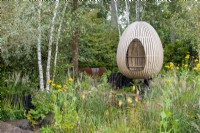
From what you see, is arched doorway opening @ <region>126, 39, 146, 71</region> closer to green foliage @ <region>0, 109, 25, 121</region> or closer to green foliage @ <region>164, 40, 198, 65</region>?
green foliage @ <region>164, 40, 198, 65</region>

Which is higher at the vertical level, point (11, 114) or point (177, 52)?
point (177, 52)

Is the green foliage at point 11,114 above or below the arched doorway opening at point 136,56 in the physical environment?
below

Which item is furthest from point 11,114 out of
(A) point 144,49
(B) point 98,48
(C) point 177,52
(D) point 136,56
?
(C) point 177,52

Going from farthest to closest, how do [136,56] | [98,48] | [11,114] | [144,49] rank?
[98,48]
[136,56]
[144,49]
[11,114]

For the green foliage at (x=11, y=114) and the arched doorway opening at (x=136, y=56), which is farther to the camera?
the arched doorway opening at (x=136, y=56)

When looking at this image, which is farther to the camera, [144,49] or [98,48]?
[98,48]

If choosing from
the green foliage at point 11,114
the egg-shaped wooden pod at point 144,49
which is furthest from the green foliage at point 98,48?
the green foliage at point 11,114

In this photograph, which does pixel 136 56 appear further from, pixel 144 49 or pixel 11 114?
pixel 11 114

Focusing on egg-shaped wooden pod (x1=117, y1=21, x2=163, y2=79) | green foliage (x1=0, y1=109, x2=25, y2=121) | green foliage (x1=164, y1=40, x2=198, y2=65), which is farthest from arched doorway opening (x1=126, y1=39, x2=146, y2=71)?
green foliage (x1=0, y1=109, x2=25, y2=121)

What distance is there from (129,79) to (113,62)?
144 inches

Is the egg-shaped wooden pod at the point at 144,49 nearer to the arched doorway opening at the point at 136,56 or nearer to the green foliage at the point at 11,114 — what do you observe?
the arched doorway opening at the point at 136,56

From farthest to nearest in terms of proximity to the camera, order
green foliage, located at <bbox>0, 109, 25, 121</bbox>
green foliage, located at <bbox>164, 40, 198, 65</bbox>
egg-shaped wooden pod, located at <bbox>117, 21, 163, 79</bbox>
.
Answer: green foliage, located at <bbox>164, 40, 198, 65</bbox> < egg-shaped wooden pod, located at <bbox>117, 21, 163, 79</bbox> < green foliage, located at <bbox>0, 109, 25, 121</bbox>

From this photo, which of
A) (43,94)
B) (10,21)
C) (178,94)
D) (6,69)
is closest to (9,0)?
(10,21)

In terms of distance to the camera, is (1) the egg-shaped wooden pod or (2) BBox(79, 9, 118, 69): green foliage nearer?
(1) the egg-shaped wooden pod
